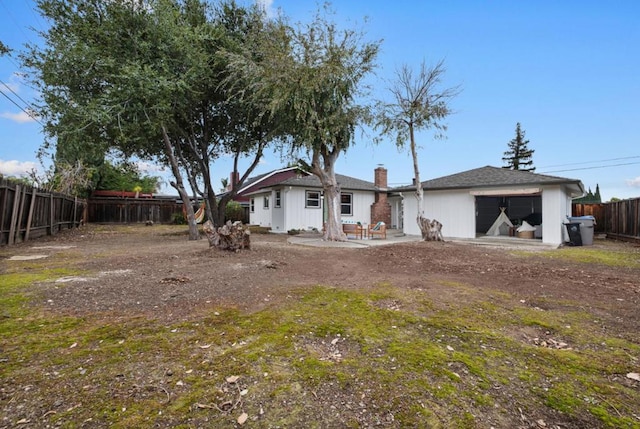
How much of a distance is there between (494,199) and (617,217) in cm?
573

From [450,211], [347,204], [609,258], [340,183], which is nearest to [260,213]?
[347,204]

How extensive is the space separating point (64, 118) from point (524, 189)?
1755 cm

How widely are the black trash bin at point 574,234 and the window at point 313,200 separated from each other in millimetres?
11847

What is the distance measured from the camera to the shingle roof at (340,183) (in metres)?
17.9

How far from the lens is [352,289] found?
5.06 metres

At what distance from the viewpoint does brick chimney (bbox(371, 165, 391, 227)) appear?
20359mm

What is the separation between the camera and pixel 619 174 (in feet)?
122

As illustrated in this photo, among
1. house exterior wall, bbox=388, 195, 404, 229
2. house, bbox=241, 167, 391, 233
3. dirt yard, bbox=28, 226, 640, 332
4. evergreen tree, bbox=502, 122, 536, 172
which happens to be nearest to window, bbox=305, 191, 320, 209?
house, bbox=241, 167, 391, 233

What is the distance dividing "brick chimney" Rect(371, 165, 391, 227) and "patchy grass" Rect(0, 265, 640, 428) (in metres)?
16.6

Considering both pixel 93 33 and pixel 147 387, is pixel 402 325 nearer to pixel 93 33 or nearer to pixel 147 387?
pixel 147 387

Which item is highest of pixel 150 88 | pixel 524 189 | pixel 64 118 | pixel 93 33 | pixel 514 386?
pixel 93 33

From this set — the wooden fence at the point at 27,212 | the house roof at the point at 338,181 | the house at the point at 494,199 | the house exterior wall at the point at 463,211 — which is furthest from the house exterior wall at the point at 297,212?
the wooden fence at the point at 27,212

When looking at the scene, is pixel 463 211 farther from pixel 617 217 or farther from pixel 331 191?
pixel 617 217

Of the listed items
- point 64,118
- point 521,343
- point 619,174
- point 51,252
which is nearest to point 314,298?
point 521,343
